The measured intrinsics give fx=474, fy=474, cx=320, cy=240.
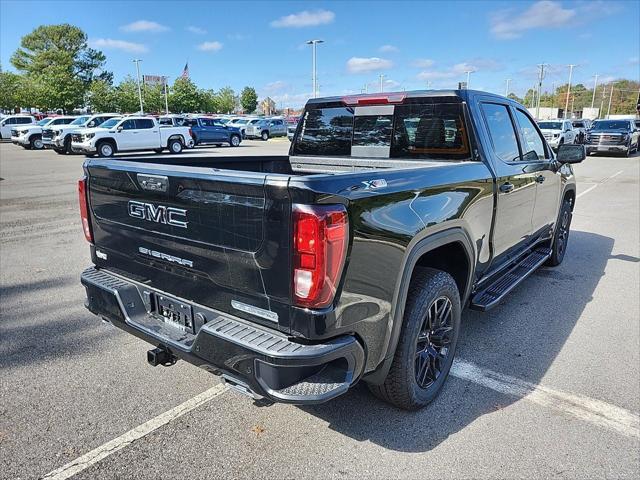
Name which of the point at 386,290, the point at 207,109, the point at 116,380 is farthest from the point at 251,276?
the point at 207,109

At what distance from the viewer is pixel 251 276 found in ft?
7.27

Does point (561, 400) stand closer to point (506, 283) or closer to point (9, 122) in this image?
point (506, 283)

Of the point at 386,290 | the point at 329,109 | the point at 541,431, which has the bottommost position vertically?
the point at 541,431

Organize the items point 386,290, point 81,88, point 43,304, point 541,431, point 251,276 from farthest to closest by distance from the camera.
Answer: point 81,88
point 43,304
point 541,431
point 386,290
point 251,276

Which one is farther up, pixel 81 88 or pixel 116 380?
pixel 81 88

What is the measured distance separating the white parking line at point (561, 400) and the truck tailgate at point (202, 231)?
1.85 m

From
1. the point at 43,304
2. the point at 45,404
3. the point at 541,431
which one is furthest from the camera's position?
the point at 43,304

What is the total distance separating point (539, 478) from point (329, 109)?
3201mm

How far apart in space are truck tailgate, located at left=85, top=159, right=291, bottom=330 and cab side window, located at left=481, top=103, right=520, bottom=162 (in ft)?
7.64

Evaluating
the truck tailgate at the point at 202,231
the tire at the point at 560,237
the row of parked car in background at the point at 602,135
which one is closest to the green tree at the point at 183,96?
the row of parked car in background at the point at 602,135

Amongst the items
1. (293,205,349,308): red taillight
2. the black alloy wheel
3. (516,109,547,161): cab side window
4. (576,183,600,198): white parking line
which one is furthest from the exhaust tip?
(576,183,600,198): white parking line

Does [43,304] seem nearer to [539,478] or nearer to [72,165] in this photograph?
[539,478]

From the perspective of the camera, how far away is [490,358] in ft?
11.9

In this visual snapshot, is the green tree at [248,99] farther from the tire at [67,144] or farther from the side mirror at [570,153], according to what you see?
the side mirror at [570,153]
